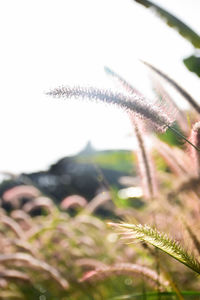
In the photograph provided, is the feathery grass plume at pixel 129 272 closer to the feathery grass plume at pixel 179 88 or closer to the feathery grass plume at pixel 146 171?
the feathery grass plume at pixel 146 171

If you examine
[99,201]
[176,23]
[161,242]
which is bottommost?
[161,242]

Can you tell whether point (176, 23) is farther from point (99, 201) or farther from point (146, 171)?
point (99, 201)

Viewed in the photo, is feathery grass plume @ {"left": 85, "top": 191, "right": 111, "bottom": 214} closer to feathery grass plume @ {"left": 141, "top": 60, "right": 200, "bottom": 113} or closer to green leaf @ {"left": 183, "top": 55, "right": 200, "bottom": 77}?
green leaf @ {"left": 183, "top": 55, "right": 200, "bottom": 77}

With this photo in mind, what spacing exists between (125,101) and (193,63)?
1.50 feet

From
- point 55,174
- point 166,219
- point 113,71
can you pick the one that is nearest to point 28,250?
point 166,219

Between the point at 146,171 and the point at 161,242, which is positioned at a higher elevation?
the point at 146,171

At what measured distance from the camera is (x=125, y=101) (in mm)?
848

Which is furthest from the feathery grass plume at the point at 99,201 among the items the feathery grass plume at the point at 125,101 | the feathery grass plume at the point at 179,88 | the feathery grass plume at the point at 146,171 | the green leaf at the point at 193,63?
the feathery grass plume at the point at 125,101

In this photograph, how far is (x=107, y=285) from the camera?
2244 millimetres

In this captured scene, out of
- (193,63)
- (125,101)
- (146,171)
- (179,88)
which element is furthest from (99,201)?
(125,101)

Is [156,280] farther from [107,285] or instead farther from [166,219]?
[107,285]

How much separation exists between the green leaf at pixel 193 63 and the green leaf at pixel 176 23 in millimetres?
224

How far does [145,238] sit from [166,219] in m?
0.98

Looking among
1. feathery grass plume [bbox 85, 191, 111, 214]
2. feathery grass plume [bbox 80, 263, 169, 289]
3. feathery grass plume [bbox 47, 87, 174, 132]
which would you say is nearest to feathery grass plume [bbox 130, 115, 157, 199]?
feathery grass plume [bbox 80, 263, 169, 289]
